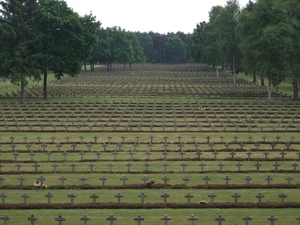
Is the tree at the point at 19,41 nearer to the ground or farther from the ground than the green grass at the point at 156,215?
farther from the ground

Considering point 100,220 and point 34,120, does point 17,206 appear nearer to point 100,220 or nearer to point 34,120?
point 100,220

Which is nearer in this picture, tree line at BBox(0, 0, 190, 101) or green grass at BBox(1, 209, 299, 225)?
green grass at BBox(1, 209, 299, 225)

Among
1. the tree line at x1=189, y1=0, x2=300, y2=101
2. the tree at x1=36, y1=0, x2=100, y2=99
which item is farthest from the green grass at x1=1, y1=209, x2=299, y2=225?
the tree at x1=36, y1=0, x2=100, y2=99

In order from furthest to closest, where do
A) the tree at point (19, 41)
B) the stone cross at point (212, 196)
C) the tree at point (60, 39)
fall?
the tree at point (60, 39), the tree at point (19, 41), the stone cross at point (212, 196)

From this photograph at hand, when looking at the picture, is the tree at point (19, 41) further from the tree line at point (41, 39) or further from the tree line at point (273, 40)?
the tree line at point (273, 40)

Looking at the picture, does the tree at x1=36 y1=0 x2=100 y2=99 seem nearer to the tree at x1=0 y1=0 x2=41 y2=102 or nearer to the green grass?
the tree at x1=0 y1=0 x2=41 y2=102

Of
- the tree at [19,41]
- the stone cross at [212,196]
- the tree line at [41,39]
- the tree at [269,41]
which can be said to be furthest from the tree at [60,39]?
the stone cross at [212,196]

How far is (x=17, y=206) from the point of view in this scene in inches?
838

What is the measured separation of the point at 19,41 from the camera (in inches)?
2525

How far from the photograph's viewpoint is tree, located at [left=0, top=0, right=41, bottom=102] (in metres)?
61.2

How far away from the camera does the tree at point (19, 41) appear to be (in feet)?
201

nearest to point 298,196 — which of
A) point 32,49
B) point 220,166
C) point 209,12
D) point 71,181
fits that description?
point 220,166

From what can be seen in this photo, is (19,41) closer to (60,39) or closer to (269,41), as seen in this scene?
(60,39)

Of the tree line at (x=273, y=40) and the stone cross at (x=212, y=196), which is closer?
the stone cross at (x=212, y=196)
